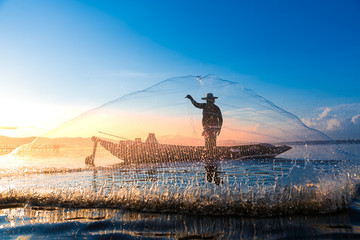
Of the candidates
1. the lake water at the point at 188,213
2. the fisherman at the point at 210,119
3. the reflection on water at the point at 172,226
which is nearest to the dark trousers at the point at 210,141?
the fisherman at the point at 210,119

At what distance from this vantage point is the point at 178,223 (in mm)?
4938

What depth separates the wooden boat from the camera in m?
18.8

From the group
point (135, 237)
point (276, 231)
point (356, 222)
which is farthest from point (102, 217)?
point (356, 222)

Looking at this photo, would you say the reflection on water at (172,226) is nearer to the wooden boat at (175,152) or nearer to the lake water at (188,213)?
the lake water at (188,213)

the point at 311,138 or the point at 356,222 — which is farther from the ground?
the point at 311,138

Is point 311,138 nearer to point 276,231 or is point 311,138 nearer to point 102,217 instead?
point 276,231

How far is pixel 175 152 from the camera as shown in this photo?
19.9 meters

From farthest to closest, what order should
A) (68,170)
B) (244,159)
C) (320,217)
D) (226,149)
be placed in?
(244,159), (226,149), (68,170), (320,217)

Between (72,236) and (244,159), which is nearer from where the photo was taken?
(72,236)

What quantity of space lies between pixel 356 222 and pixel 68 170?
14.6m

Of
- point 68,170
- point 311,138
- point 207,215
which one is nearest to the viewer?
point 207,215

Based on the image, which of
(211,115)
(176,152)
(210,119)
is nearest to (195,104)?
(211,115)

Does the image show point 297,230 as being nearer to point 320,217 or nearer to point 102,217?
point 320,217

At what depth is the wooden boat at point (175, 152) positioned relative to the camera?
1880 cm
